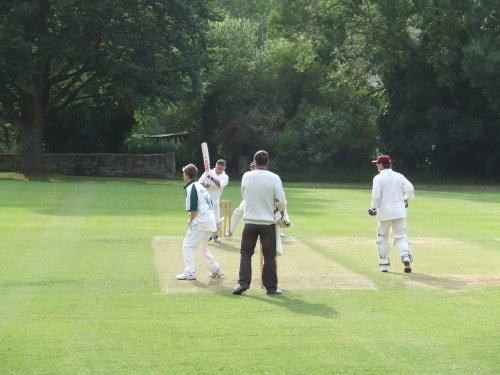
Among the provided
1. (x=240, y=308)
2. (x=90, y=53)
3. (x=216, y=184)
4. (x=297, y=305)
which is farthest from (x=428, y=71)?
(x=240, y=308)

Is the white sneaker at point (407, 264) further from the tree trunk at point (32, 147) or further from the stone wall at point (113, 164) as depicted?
the stone wall at point (113, 164)

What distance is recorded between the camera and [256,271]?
15.1 m

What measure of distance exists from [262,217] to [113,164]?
41.0 metres

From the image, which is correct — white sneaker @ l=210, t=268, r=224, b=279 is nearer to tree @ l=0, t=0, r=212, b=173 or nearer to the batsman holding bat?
the batsman holding bat

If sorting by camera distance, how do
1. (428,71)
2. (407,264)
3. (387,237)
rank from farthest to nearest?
(428,71)
(387,237)
(407,264)

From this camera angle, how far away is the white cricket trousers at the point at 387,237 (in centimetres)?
1509

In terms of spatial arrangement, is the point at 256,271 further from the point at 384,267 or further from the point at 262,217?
the point at 262,217

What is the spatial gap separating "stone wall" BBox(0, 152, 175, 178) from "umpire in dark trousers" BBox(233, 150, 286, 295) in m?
A: 40.4

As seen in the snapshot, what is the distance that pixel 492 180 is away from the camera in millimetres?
52750

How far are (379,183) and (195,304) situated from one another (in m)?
4.65

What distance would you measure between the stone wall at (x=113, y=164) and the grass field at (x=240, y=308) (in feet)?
97.6

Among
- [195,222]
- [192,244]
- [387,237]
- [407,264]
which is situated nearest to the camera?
[195,222]

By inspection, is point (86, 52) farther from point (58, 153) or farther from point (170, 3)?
point (58, 153)

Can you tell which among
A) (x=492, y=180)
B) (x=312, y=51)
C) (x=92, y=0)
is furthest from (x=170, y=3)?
(x=492, y=180)
